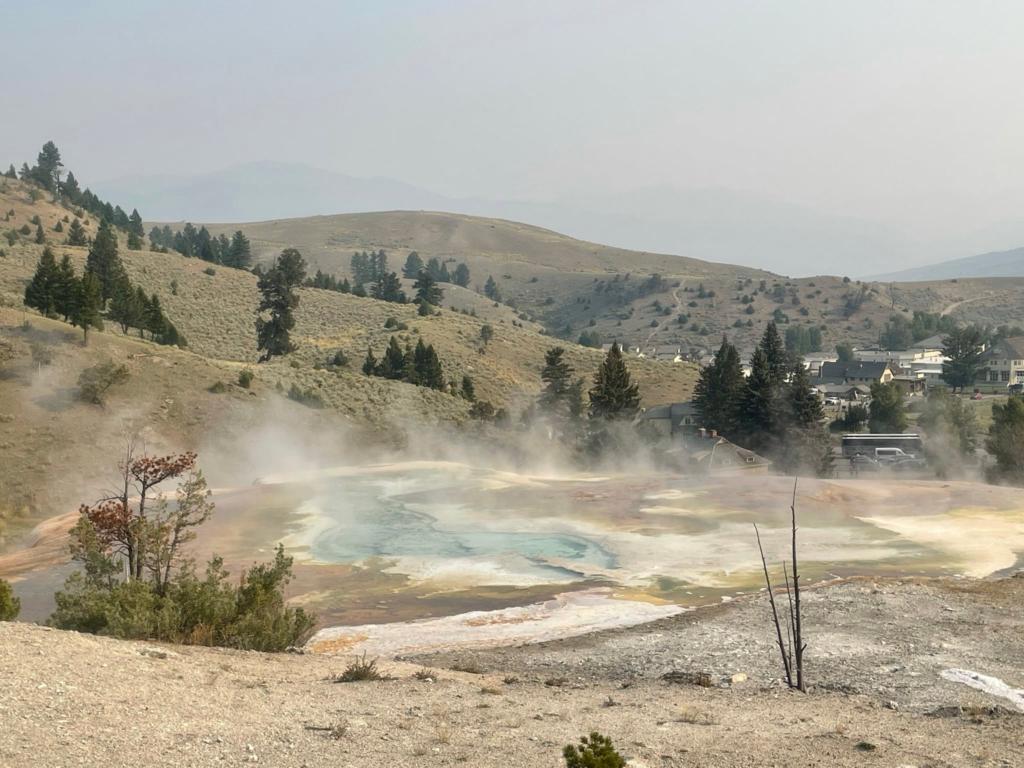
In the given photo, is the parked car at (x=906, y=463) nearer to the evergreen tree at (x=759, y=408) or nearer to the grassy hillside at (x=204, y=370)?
the evergreen tree at (x=759, y=408)

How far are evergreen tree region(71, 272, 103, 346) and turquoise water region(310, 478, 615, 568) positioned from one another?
22.5 metres

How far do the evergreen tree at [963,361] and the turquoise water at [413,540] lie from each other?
293ft

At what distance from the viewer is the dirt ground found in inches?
395

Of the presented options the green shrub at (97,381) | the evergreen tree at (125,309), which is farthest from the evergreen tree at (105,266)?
the green shrub at (97,381)

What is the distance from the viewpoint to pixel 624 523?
34.2 m

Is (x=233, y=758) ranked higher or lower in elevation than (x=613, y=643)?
higher

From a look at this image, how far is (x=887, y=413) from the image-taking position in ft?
247

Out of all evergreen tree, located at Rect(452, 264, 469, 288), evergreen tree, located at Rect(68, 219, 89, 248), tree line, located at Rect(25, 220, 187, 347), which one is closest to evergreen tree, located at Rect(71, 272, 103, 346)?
tree line, located at Rect(25, 220, 187, 347)

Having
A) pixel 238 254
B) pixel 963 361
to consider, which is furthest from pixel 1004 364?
pixel 238 254

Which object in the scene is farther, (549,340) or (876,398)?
(549,340)

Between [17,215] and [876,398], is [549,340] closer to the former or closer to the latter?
[876,398]

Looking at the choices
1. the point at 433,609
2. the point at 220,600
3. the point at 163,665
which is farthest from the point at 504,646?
the point at 163,665

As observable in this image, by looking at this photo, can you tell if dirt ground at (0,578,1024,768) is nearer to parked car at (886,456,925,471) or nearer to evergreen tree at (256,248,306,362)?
parked car at (886,456,925,471)

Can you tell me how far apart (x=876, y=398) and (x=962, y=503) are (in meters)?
40.3
